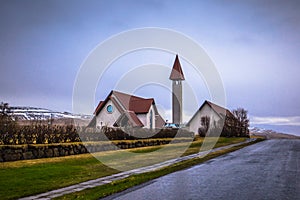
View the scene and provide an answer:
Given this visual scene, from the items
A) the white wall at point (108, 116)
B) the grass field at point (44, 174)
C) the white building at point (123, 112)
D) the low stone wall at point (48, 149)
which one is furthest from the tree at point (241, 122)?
the grass field at point (44, 174)

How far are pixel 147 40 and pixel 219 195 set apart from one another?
1741cm

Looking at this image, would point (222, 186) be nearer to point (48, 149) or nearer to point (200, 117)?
point (48, 149)

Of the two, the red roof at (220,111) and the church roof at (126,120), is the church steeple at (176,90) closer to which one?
the red roof at (220,111)

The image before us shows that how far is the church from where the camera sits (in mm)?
41312

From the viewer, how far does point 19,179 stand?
1085 cm

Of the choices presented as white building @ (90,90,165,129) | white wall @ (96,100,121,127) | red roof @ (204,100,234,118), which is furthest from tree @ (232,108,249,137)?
white wall @ (96,100,121,127)

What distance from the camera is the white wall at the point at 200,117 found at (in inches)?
2112

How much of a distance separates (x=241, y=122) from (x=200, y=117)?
300 inches

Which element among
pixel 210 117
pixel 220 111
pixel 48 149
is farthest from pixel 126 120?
pixel 48 149

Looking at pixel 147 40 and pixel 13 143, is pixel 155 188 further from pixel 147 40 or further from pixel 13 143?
pixel 147 40

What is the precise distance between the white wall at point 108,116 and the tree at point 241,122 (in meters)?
22.9

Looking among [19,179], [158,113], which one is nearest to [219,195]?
[19,179]

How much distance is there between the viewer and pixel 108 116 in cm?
4178

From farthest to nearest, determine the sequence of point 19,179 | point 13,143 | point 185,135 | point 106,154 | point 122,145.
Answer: point 185,135, point 122,145, point 106,154, point 13,143, point 19,179
